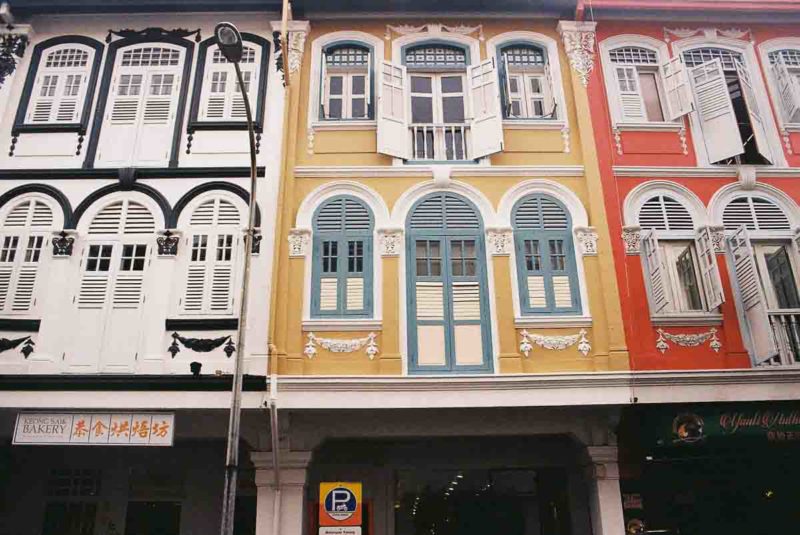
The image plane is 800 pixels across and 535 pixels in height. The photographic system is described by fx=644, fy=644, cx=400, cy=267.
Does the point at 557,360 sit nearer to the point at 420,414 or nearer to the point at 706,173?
the point at 420,414

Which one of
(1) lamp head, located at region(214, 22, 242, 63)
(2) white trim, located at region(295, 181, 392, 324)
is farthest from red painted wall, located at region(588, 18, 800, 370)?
(1) lamp head, located at region(214, 22, 242, 63)

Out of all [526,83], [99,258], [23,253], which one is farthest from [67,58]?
[526,83]

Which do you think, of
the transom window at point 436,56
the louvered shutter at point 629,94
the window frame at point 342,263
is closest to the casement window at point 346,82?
the transom window at point 436,56

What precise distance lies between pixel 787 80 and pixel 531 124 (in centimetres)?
436

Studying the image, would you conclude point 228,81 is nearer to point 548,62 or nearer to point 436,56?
point 436,56

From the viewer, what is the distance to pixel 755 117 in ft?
32.5

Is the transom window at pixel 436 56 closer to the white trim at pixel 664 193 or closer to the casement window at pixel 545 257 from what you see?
the casement window at pixel 545 257

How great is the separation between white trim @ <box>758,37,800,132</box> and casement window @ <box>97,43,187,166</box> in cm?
956

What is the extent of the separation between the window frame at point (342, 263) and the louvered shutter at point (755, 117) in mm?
5951

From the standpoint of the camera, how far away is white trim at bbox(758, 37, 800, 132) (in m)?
10.2

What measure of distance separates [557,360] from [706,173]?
3868 millimetres

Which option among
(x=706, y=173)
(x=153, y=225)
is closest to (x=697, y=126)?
(x=706, y=173)

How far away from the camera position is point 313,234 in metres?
9.32

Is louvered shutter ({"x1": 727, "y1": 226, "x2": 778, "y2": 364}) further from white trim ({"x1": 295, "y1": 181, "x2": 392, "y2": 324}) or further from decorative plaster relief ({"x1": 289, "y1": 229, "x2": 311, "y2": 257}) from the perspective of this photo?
decorative plaster relief ({"x1": 289, "y1": 229, "x2": 311, "y2": 257})
